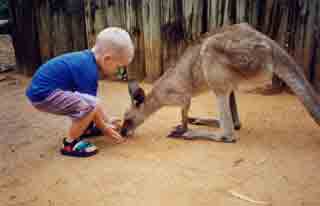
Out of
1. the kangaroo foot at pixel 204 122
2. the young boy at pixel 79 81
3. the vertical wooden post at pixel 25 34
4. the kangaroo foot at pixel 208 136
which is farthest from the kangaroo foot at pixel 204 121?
the vertical wooden post at pixel 25 34

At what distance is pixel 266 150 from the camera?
3.31 metres

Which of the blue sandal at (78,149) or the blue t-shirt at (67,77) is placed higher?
the blue t-shirt at (67,77)

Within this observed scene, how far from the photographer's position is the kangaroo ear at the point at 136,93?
3.71 metres

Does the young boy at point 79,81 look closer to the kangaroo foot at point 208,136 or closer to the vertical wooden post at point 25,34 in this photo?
the kangaroo foot at point 208,136

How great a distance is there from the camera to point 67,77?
3.29 metres

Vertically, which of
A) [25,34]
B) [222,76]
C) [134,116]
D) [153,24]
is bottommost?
[134,116]

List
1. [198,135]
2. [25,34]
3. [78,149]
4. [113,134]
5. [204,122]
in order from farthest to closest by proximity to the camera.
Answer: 1. [25,34]
2. [204,122]
3. [198,135]
4. [113,134]
5. [78,149]

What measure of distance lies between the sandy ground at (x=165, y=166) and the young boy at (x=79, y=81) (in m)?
0.34

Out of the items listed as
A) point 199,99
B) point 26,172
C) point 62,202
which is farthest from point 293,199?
point 199,99

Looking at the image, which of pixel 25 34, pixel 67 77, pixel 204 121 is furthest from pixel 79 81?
pixel 25 34

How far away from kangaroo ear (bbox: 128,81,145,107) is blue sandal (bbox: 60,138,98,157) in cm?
65

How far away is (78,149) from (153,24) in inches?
97.1

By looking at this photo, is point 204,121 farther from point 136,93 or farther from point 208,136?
point 136,93

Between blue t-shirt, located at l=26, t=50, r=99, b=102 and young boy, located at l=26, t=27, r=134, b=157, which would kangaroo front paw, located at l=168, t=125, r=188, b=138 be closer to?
young boy, located at l=26, t=27, r=134, b=157
